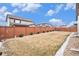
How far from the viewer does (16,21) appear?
2.22m

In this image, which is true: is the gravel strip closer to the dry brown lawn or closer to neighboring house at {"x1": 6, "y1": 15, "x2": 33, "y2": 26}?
the dry brown lawn

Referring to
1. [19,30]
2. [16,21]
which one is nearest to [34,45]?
[19,30]

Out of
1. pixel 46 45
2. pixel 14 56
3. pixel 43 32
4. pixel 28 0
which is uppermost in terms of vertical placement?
pixel 28 0

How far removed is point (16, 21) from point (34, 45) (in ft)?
1.29

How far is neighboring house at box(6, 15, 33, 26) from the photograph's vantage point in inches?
86.8

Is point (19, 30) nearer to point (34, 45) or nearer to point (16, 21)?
point (16, 21)

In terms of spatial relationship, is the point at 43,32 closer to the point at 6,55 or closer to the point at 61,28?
the point at 61,28

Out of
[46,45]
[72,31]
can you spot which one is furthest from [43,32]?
[72,31]

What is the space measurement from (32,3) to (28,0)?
0.22 feet

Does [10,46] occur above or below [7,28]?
below

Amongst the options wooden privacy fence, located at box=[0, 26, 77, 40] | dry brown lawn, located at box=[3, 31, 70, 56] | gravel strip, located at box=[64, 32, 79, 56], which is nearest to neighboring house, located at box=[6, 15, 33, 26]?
wooden privacy fence, located at box=[0, 26, 77, 40]

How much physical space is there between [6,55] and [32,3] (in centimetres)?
75

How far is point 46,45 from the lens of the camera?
2.16m

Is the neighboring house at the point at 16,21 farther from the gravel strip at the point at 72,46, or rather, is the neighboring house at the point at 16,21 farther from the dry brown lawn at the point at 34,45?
the gravel strip at the point at 72,46
